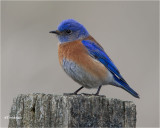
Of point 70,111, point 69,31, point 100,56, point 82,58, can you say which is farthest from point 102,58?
point 70,111

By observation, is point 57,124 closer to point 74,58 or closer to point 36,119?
point 36,119

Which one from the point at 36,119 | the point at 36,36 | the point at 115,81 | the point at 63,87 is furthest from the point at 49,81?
the point at 36,119

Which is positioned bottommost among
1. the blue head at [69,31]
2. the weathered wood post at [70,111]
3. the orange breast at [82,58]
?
the weathered wood post at [70,111]

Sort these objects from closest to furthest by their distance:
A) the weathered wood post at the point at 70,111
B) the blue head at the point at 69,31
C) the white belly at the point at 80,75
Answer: the weathered wood post at the point at 70,111
the white belly at the point at 80,75
the blue head at the point at 69,31

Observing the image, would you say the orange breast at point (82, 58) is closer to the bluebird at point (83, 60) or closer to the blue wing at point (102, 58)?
the bluebird at point (83, 60)

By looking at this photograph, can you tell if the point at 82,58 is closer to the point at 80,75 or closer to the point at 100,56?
the point at 80,75

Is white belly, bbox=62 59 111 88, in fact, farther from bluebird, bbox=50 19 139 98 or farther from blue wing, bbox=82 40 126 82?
blue wing, bbox=82 40 126 82

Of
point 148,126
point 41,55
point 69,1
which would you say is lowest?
point 148,126

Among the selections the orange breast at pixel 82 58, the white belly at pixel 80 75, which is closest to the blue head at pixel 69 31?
the orange breast at pixel 82 58
